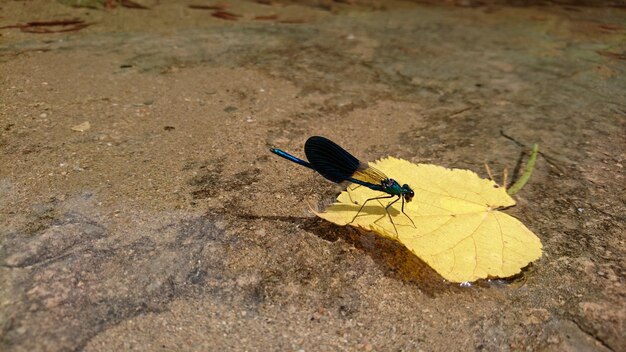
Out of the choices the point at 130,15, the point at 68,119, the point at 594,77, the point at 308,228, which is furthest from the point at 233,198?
the point at 130,15

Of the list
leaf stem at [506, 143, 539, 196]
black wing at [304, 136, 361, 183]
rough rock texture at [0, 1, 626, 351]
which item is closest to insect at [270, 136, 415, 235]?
black wing at [304, 136, 361, 183]

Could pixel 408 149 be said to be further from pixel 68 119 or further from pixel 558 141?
pixel 68 119

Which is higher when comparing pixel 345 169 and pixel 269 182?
pixel 345 169

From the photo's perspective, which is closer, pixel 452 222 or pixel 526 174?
pixel 452 222

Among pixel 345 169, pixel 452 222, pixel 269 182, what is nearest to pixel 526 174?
pixel 452 222

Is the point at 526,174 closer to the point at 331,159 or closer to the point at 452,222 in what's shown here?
the point at 452,222

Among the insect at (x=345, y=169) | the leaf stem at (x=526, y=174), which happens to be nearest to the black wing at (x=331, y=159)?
the insect at (x=345, y=169)
